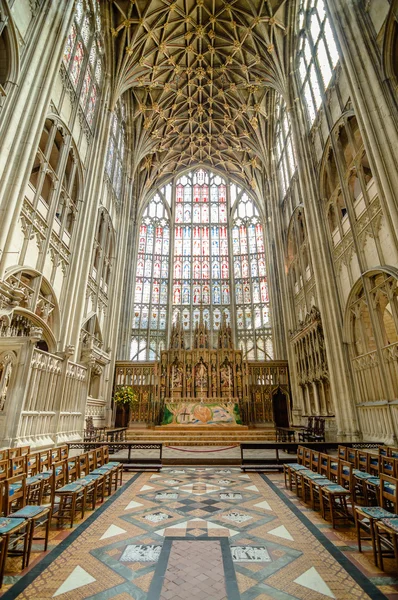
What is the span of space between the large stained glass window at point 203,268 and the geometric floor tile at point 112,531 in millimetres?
21510

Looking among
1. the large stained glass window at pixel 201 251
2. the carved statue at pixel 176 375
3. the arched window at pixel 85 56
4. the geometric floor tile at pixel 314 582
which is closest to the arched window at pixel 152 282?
the large stained glass window at pixel 201 251

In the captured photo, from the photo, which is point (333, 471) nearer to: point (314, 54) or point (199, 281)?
point (314, 54)

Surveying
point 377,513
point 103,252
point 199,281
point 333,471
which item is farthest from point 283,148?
point 377,513

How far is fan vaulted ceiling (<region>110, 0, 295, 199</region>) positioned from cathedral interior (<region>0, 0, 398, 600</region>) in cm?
14

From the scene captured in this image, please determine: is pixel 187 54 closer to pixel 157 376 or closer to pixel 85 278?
pixel 85 278

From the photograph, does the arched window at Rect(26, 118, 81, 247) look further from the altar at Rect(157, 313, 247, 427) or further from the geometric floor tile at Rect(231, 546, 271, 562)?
the geometric floor tile at Rect(231, 546, 271, 562)

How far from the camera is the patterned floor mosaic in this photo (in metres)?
2.68

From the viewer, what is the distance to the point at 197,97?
23984mm

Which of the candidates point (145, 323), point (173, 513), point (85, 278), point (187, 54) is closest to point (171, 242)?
point (145, 323)

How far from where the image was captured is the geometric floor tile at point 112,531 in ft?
12.6

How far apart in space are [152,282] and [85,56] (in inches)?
652

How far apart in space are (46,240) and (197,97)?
65.9 feet

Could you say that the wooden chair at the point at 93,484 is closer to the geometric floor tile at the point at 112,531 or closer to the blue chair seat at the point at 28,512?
the geometric floor tile at the point at 112,531

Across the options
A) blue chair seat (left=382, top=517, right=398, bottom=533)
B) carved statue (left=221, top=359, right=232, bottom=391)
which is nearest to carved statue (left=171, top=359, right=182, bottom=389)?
carved statue (left=221, top=359, right=232, bottom=391)
